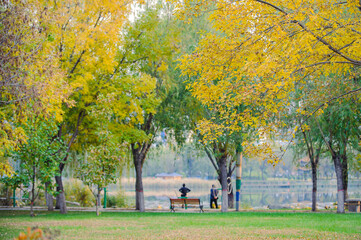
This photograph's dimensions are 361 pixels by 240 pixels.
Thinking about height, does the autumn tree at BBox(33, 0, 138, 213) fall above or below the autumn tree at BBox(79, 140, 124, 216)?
above

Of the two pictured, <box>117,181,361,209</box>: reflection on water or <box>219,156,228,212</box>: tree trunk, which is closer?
<box>219,156,228,212</box>: tree trunk

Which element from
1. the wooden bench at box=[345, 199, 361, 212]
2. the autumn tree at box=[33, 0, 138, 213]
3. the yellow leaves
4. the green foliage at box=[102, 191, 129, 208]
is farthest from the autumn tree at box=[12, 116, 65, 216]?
the wooden bench at box=[345, 199, 361, 212]

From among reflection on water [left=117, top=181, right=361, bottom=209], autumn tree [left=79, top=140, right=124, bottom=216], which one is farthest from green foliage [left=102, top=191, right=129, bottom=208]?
autumn tree [left=79, top=140, right=124, bottom=216]

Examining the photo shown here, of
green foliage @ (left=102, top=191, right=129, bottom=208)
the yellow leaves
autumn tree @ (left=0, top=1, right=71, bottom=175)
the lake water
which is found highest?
the yellow leaves

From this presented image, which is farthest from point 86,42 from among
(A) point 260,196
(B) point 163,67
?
(A) point 260,196

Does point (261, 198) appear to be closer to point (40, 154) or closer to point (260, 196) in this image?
point (260, 196)

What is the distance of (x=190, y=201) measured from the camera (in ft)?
64.6

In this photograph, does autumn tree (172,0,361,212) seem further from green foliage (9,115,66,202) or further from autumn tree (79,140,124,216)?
green foliage (9,115,66,202)

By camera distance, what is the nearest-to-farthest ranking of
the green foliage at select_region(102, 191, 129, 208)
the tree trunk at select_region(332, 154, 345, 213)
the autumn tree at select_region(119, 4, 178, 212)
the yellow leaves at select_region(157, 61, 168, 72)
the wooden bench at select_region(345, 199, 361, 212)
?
the autumn tree at select_region(119, 4, 178, 212) → the tree trunk at select_region(332, 154, 345, 213) → the yellow leaves at select_region(157, 61, 168, 72) → the wooden bench at select_region(345, 199, 361, 212) → the green foliage at select_region(102, 191, 129, 208)

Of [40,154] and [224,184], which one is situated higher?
[40,154]

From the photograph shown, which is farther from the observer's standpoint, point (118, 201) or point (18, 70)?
point (118, 201)

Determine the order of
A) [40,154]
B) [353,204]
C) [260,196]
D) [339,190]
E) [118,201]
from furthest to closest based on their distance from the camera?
[260,196], [118,201], [353,204], [339,190], [40,154]

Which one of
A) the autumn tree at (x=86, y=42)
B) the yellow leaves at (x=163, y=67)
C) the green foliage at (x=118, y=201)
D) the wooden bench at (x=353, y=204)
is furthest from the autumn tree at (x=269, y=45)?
the green foliage at (x=118, y=201)

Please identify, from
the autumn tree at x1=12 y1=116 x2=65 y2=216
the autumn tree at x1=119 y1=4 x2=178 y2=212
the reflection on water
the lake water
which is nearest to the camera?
the autumn tree at x1=12 y1=116 x2=65 y2=216
